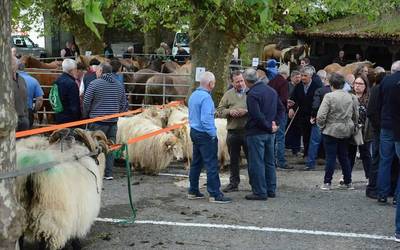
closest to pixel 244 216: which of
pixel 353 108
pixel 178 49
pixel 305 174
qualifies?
pixel 353 108

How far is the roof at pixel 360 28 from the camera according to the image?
22.4 m

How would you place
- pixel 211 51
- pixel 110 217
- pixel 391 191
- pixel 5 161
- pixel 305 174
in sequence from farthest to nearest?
pixel 211 51 < pixel 305 174 < pixel 391 191 < pixel 110 217 < pixel 5 161

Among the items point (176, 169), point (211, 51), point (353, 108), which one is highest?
point (211, 51)

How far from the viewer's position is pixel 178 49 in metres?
28.6

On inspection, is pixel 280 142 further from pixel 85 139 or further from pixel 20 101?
pixel 85 139

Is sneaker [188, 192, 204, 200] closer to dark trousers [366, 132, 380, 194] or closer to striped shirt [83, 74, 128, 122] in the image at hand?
striped shirt [83, 74, 128, 122]

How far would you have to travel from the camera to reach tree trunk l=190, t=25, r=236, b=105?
45.1 ft

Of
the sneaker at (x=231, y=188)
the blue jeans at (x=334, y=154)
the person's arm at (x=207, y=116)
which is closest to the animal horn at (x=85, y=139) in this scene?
the person's arm at (x=207, y=116)

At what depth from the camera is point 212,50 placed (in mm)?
13859

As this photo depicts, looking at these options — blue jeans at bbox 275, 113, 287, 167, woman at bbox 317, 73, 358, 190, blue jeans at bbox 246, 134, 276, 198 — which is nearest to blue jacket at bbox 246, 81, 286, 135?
blue jeans at bbox 246, 134, 276, 198

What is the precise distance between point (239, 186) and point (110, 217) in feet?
9.25

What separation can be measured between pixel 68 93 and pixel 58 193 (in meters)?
4.40

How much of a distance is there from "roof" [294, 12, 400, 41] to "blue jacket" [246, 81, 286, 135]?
13698 millimetres

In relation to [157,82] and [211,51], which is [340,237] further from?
[157,82]
